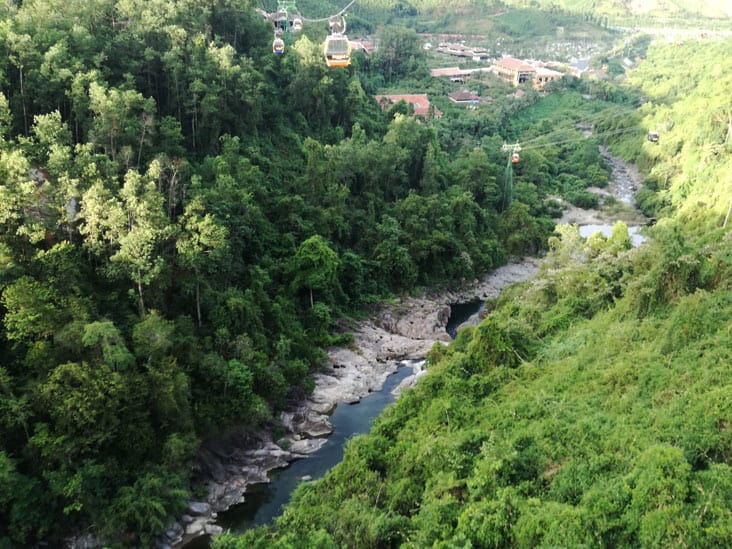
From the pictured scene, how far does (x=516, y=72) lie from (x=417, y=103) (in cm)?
2401

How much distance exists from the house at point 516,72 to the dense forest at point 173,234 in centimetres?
3584

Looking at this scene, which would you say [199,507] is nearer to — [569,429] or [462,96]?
[569,429]

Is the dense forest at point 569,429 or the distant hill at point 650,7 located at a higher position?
the distant hill at point 650,7

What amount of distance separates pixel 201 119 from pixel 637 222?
33.5 metres

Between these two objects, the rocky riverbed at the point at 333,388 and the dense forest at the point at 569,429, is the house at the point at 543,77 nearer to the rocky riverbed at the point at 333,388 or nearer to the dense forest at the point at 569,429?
the rocky riverbed at the point at 333,388

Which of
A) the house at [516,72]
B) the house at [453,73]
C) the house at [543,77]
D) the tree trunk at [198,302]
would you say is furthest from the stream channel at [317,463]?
the house at [516,72]

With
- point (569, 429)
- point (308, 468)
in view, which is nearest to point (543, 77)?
point (308, 468)

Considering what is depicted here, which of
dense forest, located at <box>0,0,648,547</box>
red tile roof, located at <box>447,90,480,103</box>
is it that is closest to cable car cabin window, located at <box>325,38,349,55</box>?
dense forest, located at <box>0,0,648,547</box>

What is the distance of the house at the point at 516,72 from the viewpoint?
74188 millimetres

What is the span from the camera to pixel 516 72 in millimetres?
74125

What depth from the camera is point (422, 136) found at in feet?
130

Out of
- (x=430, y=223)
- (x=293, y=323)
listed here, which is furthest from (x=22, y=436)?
(x=430, y=223)

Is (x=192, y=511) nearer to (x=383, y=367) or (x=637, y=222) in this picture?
(x=383, y=367)

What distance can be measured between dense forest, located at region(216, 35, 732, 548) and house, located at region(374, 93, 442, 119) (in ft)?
94.2
